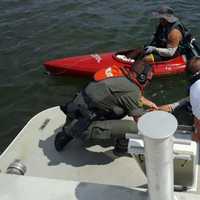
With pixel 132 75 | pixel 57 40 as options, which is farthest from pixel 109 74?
pixel 57 40

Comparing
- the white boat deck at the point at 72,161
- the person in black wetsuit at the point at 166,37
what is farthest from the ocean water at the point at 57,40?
the white boat deck at the point at 72,161

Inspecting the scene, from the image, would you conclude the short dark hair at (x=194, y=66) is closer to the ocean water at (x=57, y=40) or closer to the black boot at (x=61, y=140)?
the black boot at (x=61, y=140)

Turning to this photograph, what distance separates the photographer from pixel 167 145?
3.08 meters

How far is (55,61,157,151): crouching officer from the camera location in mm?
5344

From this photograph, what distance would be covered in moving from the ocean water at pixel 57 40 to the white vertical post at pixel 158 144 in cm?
479

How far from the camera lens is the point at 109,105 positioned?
540 centimetres

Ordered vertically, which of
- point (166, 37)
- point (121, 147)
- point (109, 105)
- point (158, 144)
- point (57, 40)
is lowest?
point (57, 40)

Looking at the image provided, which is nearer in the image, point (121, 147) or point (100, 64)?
point (121, 147)

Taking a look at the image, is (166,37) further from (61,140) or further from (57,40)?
(61,140)

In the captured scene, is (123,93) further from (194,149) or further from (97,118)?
(194,149)

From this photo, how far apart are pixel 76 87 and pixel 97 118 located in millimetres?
3799

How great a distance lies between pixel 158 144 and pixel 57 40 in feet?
27.7

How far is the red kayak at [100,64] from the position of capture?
9.05 metres

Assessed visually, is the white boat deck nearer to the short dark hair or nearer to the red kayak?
the short dark hair
